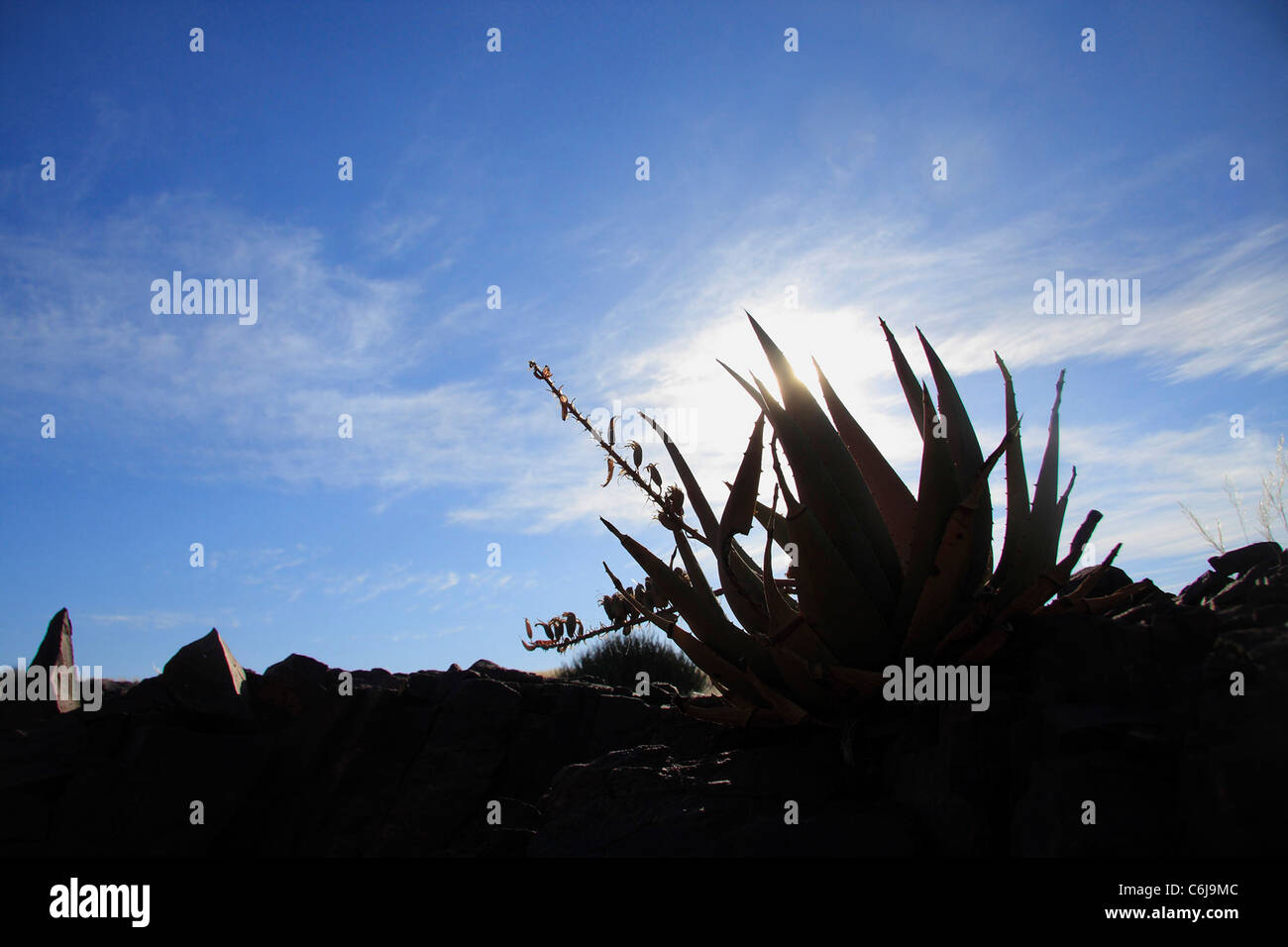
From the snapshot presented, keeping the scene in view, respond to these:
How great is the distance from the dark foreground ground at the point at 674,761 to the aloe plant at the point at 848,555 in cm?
17

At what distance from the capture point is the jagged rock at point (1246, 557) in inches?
95.4

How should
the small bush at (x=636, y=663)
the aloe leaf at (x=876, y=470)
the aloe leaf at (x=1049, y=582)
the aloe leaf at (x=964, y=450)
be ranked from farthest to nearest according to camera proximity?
the small bush at (x=636, y=663) < the aloe leaf at (x=876, y=470) < the aloe leaf at (x=964, y=450) < the aloe leaf at (x=1049, y=582)

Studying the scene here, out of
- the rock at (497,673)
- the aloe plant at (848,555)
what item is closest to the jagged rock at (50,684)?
the rock at (497,673)

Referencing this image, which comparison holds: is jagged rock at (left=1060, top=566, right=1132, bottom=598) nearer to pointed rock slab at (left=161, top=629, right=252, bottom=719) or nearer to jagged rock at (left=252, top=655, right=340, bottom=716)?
jagged rock at (left=252, top=655, right=340, bottom=716)

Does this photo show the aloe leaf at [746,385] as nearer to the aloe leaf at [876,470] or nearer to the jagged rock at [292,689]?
the aloe leaf at [876,470]

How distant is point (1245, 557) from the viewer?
96.4 inches

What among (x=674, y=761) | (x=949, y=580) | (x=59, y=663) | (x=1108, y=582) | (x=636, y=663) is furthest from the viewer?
(x=636, y=663)

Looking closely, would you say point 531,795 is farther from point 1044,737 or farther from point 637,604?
point 1044,737

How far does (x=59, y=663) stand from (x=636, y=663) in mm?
4932

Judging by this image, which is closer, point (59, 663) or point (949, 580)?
point (949, 580)

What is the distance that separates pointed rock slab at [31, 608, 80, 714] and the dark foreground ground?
0.07 feet

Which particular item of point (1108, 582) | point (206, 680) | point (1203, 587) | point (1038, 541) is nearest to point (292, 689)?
point (206, 680)

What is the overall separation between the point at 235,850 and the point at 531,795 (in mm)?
1018

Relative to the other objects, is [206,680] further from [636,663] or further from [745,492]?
[636,663]
